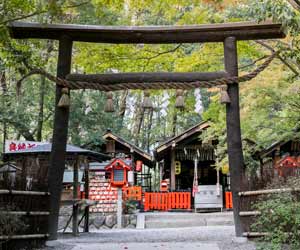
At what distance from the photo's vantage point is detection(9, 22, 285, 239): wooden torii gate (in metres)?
8.07

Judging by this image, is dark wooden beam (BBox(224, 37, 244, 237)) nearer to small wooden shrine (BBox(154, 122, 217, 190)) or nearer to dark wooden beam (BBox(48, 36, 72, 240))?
dark wooden beam (BBox(48, 36, 72, 240))

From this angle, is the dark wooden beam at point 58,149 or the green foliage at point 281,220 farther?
the dark wooden beam at point 58,149

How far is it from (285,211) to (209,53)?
6.03m

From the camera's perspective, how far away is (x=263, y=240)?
6855mm

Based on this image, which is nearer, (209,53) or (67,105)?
(67,105)

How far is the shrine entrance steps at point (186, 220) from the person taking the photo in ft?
49.4

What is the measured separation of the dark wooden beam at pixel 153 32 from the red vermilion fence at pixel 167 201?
36.3 ft

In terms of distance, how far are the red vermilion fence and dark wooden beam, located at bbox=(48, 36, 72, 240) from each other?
430 inches

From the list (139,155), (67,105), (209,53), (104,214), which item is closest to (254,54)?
(209,53)

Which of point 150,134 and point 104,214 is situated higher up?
point 150,134

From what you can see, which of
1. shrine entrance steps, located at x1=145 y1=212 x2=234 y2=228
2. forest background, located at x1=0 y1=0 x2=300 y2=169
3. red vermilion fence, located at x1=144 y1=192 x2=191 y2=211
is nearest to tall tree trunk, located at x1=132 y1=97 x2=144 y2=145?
red vermilion fence, located at x1=144 y1=192 x2=191 y2=211

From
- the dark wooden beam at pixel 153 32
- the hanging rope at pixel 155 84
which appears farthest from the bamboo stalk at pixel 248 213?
the dark wooden beam at pixel 153 32

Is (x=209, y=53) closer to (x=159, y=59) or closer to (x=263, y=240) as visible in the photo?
(x=159, y=59)

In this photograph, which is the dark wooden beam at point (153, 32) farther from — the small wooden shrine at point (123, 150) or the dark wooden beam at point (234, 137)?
the small wooden shrine at point (123, 150)
